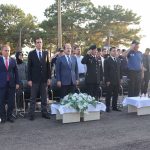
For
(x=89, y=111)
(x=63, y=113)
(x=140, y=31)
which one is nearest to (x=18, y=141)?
(x=63, y=113)

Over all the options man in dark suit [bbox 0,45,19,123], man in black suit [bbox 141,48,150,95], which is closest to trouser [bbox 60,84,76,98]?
man in dark suit [bbox 0,45,19,123]

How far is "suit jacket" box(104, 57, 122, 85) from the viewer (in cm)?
1044

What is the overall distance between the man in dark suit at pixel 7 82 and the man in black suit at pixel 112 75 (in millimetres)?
2686

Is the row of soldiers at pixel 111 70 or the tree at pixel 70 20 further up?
the tree at pixel 70 20

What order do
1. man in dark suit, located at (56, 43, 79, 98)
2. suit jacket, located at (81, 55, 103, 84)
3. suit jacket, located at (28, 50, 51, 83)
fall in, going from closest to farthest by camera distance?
1. suit jacket, located at (28, 50, 51, 83)
2. man in dark suit, located at (56, 43, 79, 98)
3. suit jacket, located at (81, 55, 103, 84)

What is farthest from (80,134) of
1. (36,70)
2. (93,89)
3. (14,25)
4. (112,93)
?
(14,25)

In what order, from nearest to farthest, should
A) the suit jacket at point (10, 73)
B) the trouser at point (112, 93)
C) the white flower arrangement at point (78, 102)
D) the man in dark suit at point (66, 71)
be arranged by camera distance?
the white flower arrangement at point (78, 102), the suit jacket at point (10, 73), the man in dark suit at point (66, 71), the trouser at point (112, 93)

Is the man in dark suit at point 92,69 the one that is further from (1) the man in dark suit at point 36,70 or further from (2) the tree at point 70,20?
(2) the tree at point 70,20

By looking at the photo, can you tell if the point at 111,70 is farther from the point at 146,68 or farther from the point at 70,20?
the point at 70,20

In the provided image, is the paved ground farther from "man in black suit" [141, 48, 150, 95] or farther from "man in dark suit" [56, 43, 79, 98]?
"man in black suit" [141, 48, 150, 95]

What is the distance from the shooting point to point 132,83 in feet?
36.1

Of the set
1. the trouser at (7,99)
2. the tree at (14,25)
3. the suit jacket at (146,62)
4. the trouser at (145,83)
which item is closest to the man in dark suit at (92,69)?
the trouser at (7,99)

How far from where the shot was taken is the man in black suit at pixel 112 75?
10.4 metres

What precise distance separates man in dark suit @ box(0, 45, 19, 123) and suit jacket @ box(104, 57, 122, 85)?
2.67 meters
